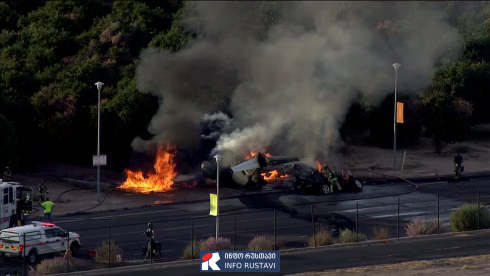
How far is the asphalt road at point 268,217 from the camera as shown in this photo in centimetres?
3597

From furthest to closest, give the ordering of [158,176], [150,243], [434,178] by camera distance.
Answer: [434,178] → [158,176] → [150,243]

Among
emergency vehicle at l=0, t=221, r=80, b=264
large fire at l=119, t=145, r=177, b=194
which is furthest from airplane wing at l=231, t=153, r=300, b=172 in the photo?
emergency vehicle at l=0, t=221, r=80, b=264

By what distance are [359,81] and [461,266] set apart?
27.9m

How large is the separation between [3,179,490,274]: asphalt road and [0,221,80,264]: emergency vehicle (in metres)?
1.30

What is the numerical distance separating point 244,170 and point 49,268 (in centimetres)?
1808

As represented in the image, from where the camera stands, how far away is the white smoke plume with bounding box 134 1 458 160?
158 ft

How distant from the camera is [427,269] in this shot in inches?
1169

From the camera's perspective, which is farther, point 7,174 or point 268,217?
point 7,174

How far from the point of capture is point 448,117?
5891 cm

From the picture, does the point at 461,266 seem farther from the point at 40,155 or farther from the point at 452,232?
the point at 40,155

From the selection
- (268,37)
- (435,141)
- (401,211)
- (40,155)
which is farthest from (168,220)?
(435,141)

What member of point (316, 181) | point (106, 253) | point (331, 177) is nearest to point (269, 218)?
point (316, 181)

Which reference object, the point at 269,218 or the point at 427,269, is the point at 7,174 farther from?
the point at 427,269

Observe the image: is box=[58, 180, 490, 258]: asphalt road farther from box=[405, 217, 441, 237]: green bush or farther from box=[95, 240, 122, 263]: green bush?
box=[95, 240, 122, 263]: green bush
